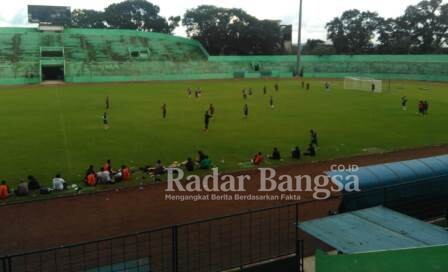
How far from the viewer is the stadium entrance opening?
76000 millimetres

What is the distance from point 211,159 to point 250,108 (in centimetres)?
1809

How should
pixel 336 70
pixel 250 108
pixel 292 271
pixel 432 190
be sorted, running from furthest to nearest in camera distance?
pixel 336 70 → pixel 250 108 → pixel 432 190 → pixel 292 271

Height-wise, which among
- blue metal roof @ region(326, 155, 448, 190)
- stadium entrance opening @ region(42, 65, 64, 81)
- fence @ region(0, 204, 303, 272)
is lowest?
fence @ region(0, 204, 303, 272)

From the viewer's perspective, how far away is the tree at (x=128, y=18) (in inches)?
4380

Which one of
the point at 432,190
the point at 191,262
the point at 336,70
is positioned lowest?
the point at 191,262

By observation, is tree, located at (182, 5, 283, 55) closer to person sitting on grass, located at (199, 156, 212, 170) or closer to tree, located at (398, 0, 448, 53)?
tree, located at (398, 0, 448, 53)

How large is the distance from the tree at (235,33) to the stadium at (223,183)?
2095 inches

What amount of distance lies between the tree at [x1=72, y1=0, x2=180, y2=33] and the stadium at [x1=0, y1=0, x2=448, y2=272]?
66168 mm

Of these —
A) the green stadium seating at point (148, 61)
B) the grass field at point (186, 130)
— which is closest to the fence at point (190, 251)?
→ the grass field at point (186, 130)

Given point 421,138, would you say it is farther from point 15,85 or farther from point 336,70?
point 336,70

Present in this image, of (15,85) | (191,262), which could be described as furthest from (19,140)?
(15,85)

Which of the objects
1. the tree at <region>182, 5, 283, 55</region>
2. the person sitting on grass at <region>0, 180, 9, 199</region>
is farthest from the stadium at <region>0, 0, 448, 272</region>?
the tree at <region>182, 5, 283, 55</region>

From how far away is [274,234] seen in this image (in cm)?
1136

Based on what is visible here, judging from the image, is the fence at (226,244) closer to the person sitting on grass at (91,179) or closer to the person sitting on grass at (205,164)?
the person sitting on grass at (91,179)
